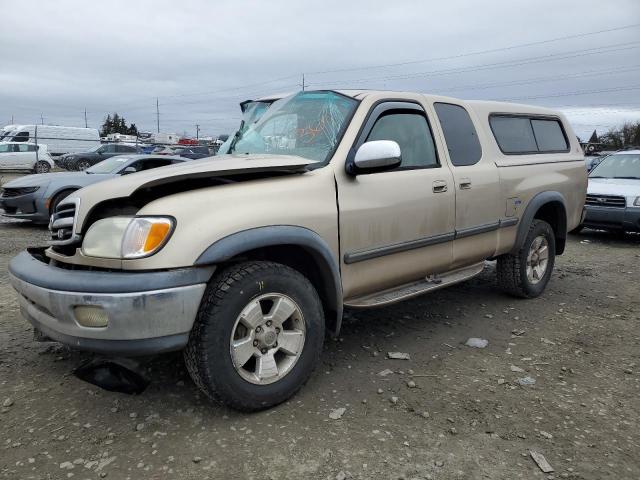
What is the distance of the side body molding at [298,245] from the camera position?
8.64 feet

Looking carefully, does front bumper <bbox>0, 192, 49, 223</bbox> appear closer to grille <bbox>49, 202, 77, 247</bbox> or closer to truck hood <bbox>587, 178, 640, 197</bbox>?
grille <bbox>49, 202, 77, 247</bbox>

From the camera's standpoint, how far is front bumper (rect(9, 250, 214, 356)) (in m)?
2.45

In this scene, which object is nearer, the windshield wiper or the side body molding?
the side body molding

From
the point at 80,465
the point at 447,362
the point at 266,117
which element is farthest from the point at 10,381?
the point at 447,362

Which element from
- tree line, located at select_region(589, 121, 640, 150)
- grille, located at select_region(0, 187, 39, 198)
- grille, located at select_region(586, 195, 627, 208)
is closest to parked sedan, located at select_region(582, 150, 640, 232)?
grille, located at select_region(586, 195, 627, 208)

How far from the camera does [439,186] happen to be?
12.7ft

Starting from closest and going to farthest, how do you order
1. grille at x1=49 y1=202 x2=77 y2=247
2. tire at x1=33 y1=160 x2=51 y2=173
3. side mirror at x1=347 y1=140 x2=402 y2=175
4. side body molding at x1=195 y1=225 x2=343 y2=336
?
side body molding at x1=195 y1=225 x2=343 y2=336, grille at x1=49 y1=202 x2=77 y2=247, side mirror at x1=347 y1=140 x2=402 y2=175, tire at x1=33 y1=160 x2=51 y2=173

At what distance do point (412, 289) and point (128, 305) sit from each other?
2.06 m

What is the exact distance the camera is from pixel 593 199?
9.25m

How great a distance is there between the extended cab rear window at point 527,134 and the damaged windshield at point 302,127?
182 cm

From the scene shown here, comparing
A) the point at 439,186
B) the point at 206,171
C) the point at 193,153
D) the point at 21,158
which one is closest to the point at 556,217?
the point at 439,186

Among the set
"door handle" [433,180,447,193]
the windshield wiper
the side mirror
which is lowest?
"door handle" [433,180,447,193]

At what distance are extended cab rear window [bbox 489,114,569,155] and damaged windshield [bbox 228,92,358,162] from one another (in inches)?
71.8

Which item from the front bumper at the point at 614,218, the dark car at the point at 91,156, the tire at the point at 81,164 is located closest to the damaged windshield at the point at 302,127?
the front bumper at the point at 614,218
